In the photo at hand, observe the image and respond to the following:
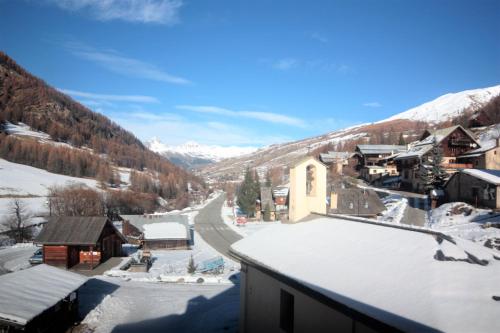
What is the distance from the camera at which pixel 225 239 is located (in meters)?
51.3

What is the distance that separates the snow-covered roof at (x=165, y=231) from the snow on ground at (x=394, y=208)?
25.3 metres

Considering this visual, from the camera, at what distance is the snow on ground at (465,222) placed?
80.1 ft

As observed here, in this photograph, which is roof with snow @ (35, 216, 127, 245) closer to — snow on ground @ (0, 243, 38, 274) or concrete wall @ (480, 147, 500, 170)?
snow on ground @ (0, 243, 38, 274)

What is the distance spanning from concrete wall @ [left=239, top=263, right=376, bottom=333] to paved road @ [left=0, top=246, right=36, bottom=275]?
26227mm

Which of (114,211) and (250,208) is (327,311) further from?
(114,211)

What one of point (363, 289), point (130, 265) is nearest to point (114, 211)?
point (130, 265)

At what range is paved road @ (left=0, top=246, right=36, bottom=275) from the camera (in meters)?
31.7

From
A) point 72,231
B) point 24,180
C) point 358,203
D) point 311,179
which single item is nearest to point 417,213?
point 358,203

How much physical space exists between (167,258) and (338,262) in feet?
113

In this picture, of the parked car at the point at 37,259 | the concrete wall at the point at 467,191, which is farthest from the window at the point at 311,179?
the parked car at the point at 37,259

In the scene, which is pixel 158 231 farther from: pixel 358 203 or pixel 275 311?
pixel 275 311

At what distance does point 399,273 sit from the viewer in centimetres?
652

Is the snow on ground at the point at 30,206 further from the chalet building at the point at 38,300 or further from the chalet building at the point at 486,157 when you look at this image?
A: the chalet building at the point at 486,157

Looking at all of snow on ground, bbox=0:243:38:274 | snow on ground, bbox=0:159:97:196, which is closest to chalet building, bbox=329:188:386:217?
snow on ground, bbox=0:243:38:274
